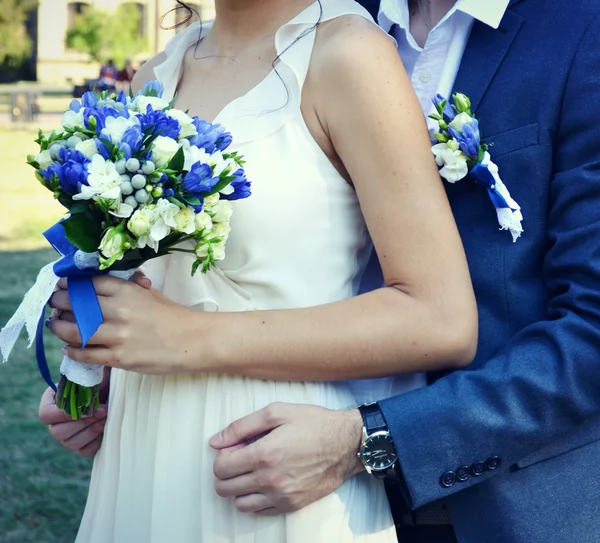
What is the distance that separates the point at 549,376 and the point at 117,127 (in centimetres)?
123

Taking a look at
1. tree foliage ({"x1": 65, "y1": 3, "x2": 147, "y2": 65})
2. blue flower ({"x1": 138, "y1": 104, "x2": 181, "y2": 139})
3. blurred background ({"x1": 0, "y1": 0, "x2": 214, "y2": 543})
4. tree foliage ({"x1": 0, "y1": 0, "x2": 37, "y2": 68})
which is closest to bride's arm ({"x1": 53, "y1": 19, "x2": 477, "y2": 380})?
blue flower ({"x1": 138, "y1": 104, "x2": 181, "y2": 139})

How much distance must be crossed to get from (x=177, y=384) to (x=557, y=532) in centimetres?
109

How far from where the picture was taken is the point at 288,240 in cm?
242

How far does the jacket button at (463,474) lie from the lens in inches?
91.0

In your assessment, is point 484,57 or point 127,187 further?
point 484,57

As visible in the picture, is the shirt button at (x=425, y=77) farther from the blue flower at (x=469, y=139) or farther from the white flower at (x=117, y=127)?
the white flower at (x=117, y=127)

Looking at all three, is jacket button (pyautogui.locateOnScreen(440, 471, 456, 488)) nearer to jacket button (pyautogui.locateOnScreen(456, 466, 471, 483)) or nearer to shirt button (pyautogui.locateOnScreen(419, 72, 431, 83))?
jacket button (pyautogui.locateOnScreen(456, 466, 471, 483))

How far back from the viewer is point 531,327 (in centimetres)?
232

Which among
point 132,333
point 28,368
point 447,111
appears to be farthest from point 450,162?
point 28,368

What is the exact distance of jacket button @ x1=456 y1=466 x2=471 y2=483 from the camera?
7.59ft

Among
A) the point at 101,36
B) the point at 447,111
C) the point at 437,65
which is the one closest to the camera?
the point at 447,111

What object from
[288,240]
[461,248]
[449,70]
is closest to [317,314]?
[288,240]

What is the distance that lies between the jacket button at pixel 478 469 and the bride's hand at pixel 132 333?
0.82 meters

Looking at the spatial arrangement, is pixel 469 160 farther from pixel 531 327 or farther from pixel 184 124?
pixel 184 124
